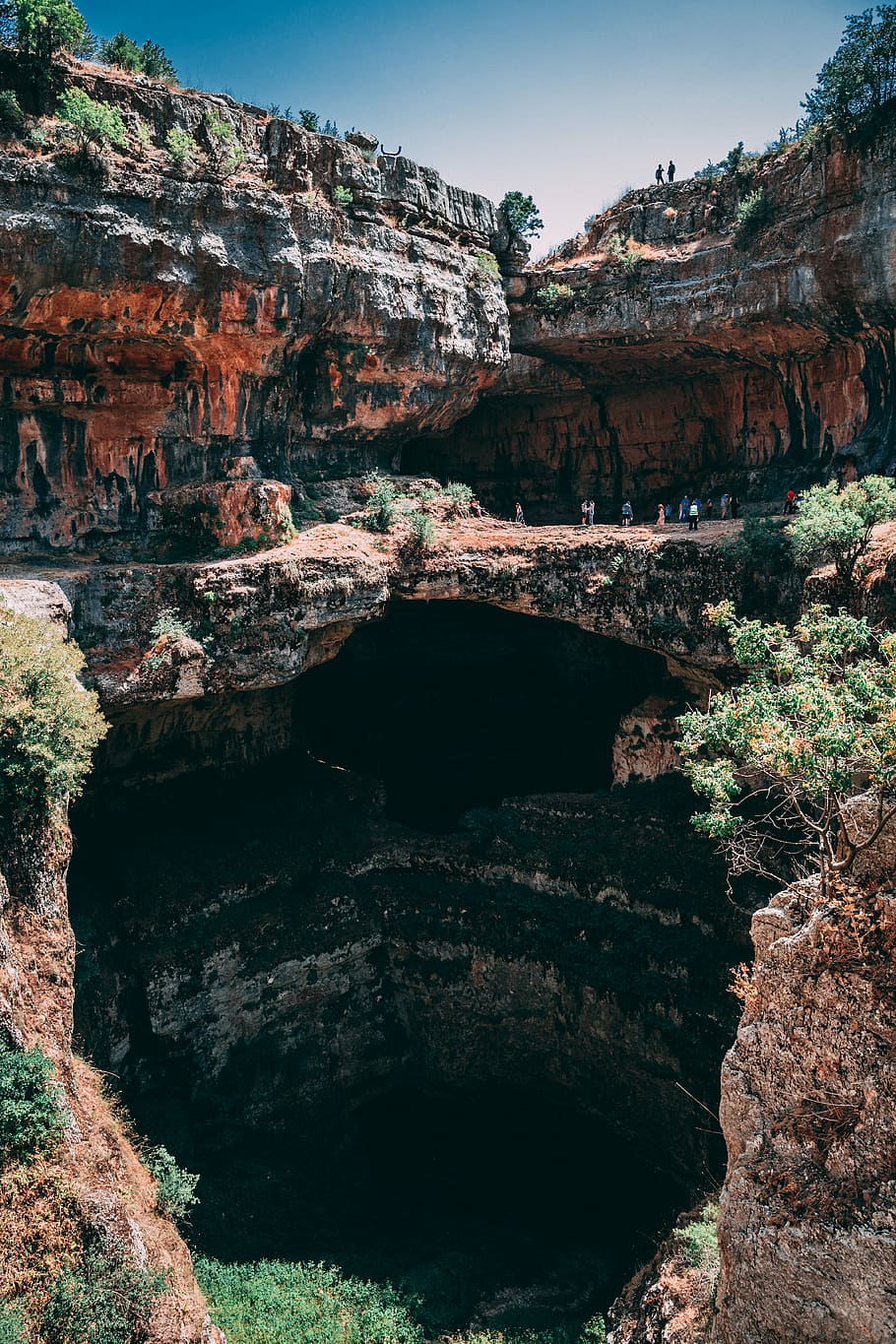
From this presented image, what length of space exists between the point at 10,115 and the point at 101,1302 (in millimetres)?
17840

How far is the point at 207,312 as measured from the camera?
17.4 metres

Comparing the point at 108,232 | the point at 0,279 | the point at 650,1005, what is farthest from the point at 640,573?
the point at 0,279

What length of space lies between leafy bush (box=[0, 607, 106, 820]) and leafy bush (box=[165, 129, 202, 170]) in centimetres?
947

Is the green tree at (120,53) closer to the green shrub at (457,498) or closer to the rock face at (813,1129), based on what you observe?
the green shrub at (457,498)

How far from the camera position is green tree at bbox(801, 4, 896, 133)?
17.0m

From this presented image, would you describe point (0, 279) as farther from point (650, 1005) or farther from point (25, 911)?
point (650, 1005)

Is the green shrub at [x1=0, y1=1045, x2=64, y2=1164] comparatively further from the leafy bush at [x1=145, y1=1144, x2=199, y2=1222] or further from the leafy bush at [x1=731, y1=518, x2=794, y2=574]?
the leafy bush at [x1=731, y1=518, x2=794, y2=574]

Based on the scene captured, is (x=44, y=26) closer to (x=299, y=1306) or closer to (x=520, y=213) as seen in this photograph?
(x=520, y=213)

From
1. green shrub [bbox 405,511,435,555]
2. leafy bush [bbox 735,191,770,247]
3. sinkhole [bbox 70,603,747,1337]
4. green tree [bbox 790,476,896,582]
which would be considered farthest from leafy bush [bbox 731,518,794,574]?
leafy bush [bbox 735,191,770,247]

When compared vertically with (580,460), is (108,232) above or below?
above

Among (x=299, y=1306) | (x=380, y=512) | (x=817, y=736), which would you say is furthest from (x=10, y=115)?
(x=299, y=1306)

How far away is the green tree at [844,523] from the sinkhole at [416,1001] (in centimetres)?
509

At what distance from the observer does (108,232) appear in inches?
634

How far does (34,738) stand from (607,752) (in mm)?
13886
